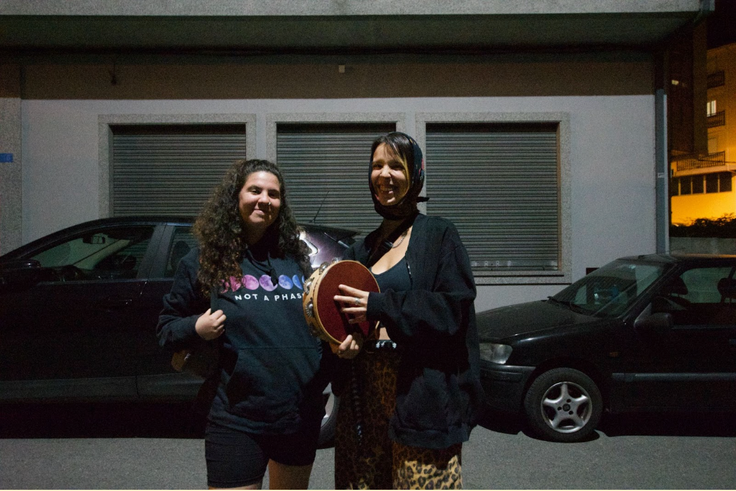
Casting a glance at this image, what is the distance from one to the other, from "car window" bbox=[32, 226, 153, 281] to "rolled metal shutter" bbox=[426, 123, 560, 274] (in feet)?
17.2

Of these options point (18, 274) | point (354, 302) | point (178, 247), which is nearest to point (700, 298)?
point (354, 302)

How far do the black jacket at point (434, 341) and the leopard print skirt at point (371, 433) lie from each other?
0.28 ft

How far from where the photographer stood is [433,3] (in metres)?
7.60

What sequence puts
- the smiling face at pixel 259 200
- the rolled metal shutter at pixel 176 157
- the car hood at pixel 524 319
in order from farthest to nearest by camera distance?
the rolled metal shutter at pixel 176 157 → the car hood at pixel 524 319 → the smiling face at pixel 259 200

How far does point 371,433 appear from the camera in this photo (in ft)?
6.54

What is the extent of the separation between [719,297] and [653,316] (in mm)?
827

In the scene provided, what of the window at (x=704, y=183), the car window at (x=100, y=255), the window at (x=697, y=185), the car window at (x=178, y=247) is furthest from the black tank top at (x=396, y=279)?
the window at (x=697, y=185)

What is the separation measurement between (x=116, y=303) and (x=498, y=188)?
6.27m

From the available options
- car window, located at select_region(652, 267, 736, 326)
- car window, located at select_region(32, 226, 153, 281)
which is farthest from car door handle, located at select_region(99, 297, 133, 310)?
car window, located at select_region(652, 267, 736, 326)

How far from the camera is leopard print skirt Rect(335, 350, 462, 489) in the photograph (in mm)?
1937

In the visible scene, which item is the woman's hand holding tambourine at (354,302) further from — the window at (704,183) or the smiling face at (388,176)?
the window at (704,183)

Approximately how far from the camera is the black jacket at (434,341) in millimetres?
1780

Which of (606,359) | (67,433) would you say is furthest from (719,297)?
(67,433)

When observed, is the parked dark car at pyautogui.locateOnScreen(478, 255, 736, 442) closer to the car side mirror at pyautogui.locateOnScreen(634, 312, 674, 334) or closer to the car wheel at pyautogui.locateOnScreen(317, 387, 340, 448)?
the car side mirror at pyautogui.locateOnScreen(634, 312, 674, 334)
